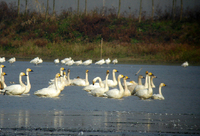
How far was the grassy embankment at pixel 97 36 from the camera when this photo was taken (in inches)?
1379

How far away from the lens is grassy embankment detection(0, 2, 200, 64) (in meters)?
35.0

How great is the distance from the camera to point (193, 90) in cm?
1420

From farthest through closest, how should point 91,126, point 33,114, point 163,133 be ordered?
point 33,114 → point 91,126 → point 163,133

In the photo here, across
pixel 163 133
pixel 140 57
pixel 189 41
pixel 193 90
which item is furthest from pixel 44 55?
pixel 163 133

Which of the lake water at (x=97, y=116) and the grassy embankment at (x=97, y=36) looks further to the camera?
the grassy embankment at (x=97, y=36)

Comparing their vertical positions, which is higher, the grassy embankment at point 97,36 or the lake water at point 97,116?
the grassy embankment at point 97,36

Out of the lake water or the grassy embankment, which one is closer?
the lake water

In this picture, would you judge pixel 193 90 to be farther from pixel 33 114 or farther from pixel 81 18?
pixel 81 18

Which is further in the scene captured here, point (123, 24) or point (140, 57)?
point (123, 24)

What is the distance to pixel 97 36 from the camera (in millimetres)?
44562

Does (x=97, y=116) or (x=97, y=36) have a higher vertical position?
(x=97, y=36)

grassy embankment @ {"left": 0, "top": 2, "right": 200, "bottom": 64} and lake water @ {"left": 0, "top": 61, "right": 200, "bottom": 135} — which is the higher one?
grassy embankment @ {"left": 0, "top": 2, "right": 200, "bottom": 64}

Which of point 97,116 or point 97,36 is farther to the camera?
point 97,36

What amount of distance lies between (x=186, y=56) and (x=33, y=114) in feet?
87.7
